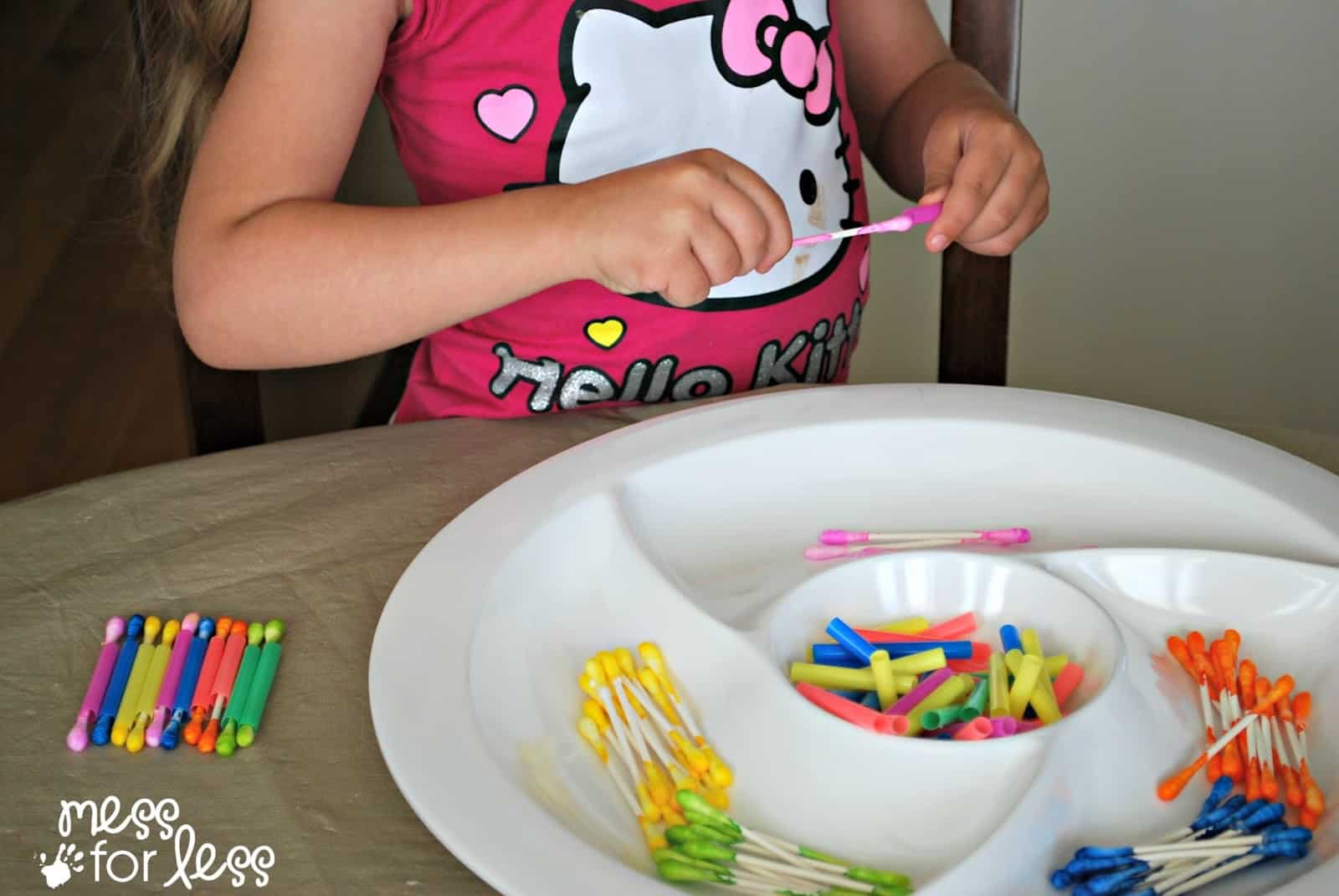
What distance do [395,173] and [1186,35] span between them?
1.04 m

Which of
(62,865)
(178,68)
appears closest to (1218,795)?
(62,865)

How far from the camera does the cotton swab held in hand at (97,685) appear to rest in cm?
56

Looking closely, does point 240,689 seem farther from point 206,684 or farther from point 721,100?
point 721,100

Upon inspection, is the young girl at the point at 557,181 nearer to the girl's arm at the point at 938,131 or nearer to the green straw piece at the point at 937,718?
the girl's arm at the point at 938,131

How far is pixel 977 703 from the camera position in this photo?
0.57m

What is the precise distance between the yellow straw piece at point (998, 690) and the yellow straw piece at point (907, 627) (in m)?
0.05

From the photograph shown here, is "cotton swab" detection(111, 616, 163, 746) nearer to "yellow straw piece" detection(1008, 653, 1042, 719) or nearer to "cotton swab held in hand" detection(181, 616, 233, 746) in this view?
"cotton swab held in hand" detection(181, 616, 233, 746)

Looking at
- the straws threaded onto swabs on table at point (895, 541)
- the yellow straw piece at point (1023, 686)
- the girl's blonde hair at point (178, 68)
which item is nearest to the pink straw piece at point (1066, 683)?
the yellow straw piece at point (1023, 686)

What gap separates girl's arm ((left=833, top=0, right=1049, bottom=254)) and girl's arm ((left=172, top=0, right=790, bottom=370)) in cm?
17

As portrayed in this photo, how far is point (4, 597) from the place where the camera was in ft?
2.14

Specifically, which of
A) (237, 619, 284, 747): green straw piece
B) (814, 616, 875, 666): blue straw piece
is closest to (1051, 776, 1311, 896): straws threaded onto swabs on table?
(814, 616, 875, 666): blue straw piece

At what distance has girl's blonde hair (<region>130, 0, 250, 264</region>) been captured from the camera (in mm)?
867

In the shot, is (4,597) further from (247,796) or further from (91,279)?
(91,279)

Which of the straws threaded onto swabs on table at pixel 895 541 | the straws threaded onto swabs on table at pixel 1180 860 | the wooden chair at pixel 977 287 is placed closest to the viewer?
the straws threaded onto swabs on table at pixel 1180 860
